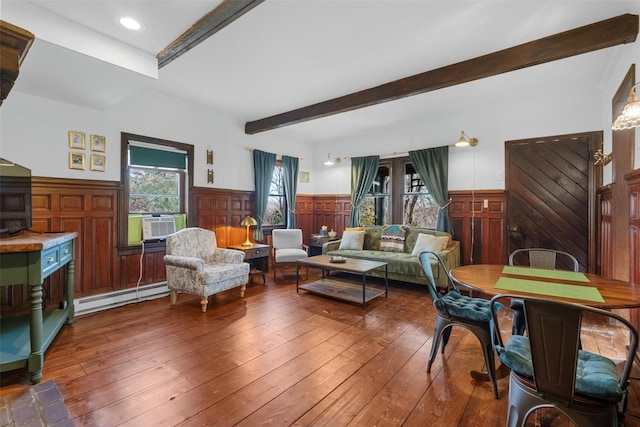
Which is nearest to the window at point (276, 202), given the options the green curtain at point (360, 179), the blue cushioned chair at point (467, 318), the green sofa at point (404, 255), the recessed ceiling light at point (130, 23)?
the green sofa at point (404, 255)

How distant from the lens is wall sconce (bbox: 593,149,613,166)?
128 inches

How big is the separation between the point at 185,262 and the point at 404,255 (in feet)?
10.4

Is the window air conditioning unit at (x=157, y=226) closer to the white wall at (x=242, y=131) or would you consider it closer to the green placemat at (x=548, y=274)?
the white wall at (x=242, y=131)

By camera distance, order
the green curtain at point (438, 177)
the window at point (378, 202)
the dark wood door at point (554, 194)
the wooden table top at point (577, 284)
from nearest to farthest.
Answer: the wooden table top at point (577, 284) → the dark wood door at point (554, 194) → the green curtain at point (438, 177) → the window at point (378, 202)

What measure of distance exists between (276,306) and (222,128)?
9.91ft

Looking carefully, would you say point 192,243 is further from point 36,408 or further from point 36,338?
point 36,408

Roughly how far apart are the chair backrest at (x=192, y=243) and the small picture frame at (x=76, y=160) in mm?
1240

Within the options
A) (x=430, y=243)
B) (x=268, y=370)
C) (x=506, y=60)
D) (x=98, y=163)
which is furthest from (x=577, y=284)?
(x=98, y=163)

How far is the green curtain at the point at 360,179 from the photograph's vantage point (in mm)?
5598

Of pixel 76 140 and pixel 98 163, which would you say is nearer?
pixel 76 140

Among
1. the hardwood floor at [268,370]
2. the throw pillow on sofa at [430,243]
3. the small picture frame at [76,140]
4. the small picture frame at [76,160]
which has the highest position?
the small picture frame at [76,140]

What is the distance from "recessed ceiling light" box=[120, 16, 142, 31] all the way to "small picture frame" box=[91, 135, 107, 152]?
1.60 m

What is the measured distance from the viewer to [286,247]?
5.28m

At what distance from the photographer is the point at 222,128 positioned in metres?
4.78
